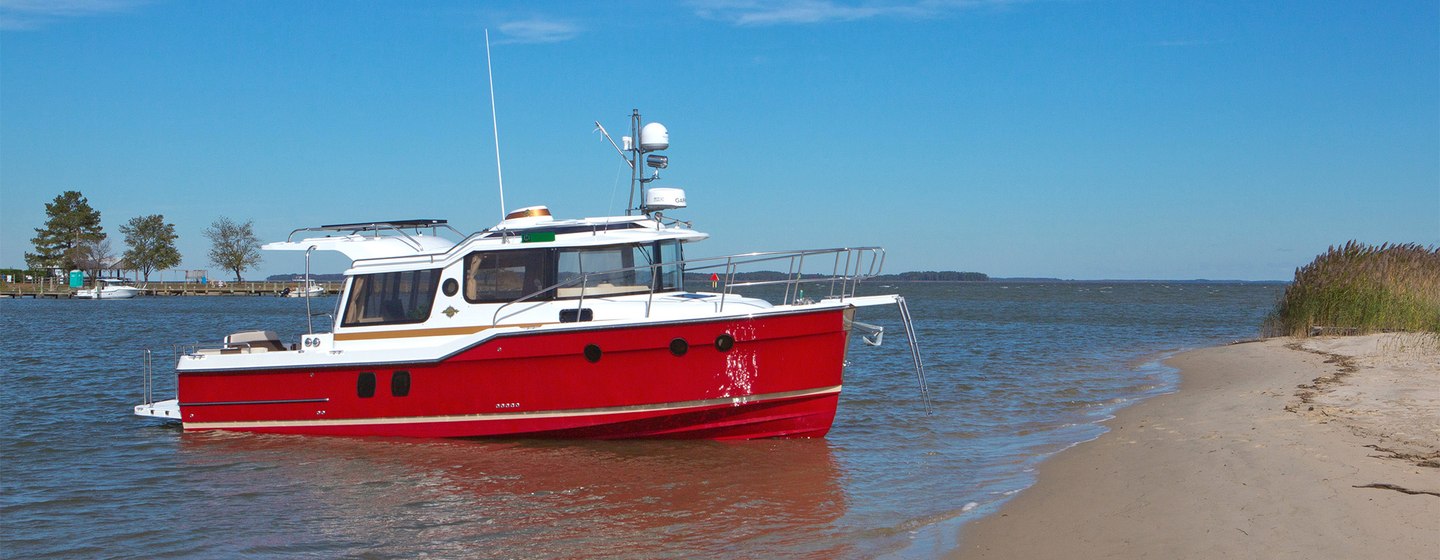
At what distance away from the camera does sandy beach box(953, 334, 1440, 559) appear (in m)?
6.05

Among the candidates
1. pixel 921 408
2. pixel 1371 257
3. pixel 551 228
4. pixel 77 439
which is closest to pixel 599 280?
pixel 551 228

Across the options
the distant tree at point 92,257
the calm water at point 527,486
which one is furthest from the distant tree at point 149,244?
the calm water at point 527,486

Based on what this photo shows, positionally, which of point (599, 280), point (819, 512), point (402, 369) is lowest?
point (819, 512)

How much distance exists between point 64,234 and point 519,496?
99891mm

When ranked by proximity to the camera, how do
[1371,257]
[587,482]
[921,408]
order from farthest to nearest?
[1371,257], [921,408], [587,482]

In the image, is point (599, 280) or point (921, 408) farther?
point (921, 408)

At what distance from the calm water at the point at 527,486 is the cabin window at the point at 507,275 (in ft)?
5.30

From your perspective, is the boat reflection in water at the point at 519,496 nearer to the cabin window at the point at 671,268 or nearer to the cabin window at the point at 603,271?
the cabin window at the point at 603,271

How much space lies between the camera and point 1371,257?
2108 centimetres

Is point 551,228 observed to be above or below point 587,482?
above

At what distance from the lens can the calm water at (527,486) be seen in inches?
309

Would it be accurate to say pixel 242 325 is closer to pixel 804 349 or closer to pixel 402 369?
pixel 402 369

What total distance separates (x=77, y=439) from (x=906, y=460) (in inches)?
379

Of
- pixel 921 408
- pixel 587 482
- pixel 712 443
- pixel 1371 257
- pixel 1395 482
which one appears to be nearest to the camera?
pixel 1395 482
